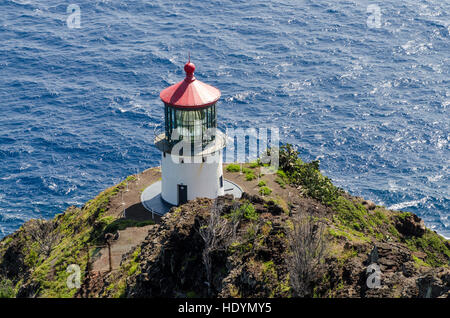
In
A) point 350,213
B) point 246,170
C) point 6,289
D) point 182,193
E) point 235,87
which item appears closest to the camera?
point 6,289

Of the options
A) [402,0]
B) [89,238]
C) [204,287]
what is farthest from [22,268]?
[402,0]

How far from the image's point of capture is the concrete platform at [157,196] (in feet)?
153

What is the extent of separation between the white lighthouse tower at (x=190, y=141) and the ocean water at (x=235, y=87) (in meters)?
26.9

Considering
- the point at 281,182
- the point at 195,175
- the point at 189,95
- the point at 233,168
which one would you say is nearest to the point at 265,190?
the point at 281,182

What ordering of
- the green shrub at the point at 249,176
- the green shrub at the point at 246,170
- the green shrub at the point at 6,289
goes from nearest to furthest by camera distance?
the green shrub at the point at 6,289, the green shrub at the point at 249,176, the green shrub at the point at 246,170

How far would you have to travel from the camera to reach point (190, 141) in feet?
143

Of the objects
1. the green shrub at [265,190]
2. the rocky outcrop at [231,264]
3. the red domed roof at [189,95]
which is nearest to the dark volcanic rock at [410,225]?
the rocky outcrop at [231,264]

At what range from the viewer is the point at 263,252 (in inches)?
1214

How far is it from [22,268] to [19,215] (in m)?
21.2

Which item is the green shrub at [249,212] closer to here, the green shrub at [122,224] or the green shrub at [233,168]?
the green shrub at [122,224]

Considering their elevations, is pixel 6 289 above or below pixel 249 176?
below

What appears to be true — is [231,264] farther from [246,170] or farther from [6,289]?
[246,170]
